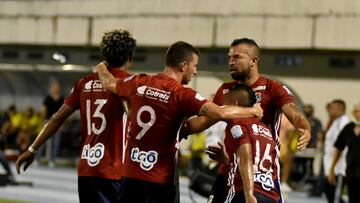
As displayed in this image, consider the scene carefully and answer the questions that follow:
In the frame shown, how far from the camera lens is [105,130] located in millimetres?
7793

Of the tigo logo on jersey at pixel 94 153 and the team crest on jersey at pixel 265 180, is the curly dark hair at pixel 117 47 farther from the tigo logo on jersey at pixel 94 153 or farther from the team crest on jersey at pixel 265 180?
A: the team crest on jersey at pixel 265 180

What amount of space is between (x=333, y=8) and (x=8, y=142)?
9.11m

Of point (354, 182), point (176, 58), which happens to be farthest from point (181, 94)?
point (354, 182)

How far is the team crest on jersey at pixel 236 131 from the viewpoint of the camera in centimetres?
729

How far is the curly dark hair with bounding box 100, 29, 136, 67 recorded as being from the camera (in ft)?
25.5

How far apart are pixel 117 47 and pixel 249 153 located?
1.43 metres

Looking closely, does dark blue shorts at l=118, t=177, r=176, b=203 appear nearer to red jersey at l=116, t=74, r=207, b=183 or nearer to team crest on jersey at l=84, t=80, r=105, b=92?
red jersey at l=116, t=74, r=207, b=183

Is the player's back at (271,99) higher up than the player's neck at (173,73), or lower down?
lower down

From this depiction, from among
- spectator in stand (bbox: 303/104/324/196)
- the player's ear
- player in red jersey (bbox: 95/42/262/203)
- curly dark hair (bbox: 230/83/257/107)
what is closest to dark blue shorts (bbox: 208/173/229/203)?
player in red jersey (bbox: 95/42/262/203)

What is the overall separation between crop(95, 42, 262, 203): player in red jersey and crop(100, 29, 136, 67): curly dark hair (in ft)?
1.46

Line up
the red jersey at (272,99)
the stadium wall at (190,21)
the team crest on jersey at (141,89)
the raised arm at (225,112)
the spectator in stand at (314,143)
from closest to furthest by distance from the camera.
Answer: the raised arm at (225,112), the team crest on jersey at (141,89), the red jersey at (272,99), the spectator in stand at (314,143), the stadium wall at (190,21)

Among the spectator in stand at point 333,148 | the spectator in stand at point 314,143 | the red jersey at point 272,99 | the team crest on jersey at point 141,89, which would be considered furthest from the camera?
the spectator in stand at point 314,143

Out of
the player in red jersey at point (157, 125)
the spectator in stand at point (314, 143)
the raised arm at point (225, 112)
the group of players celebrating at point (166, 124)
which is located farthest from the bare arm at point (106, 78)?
the spectator in stand at point (314, 143)

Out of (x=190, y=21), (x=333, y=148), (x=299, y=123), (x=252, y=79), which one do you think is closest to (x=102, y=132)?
(x=252, y=79)
